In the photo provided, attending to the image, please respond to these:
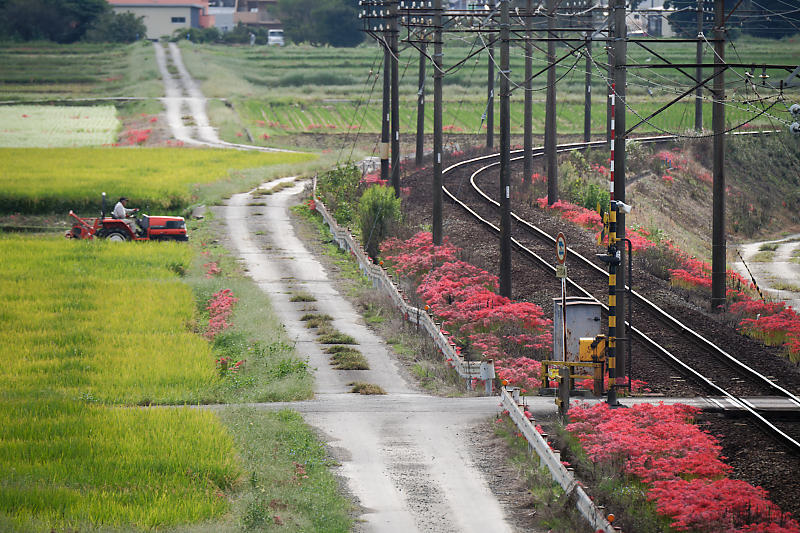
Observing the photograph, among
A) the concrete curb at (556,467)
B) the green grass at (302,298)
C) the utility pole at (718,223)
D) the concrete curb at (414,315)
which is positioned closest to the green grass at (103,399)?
the green grass at (302,298)

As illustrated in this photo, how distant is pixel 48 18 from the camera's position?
534 ft

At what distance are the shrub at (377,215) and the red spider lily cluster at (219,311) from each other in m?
9.04

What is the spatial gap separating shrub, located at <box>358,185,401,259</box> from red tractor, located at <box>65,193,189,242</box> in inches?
345

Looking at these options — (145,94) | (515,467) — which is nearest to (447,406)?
(515,467)

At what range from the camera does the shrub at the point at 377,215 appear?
138ft

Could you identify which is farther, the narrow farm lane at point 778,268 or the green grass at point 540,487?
the narrow farm lane at point 778,268

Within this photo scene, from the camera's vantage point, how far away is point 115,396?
74.7 feet

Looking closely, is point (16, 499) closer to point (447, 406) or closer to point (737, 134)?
point (447, 406)

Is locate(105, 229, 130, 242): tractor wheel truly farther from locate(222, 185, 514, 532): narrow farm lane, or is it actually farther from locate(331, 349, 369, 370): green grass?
locate(331, 349, 369, 370): green grass

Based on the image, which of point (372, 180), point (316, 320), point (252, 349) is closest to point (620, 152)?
point (252, 349)

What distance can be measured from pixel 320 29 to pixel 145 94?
6017 centimetres

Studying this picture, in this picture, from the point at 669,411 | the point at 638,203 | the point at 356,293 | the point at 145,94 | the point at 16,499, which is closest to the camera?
the point at 16,499

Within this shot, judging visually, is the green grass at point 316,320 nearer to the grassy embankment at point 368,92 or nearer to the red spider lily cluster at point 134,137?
the grassy embankment at point 368,92

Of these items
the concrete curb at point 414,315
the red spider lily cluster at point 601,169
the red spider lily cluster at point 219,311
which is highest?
the red spider lily cluster at point 601,169
